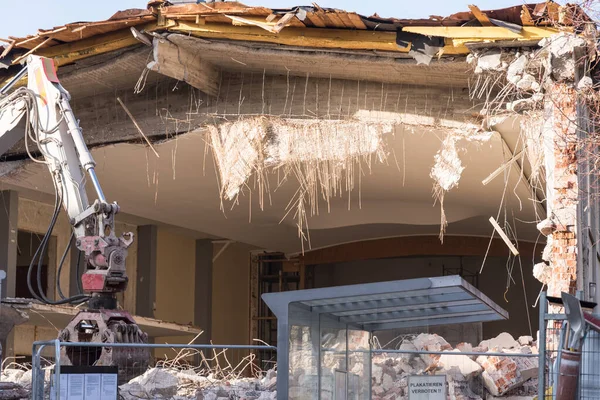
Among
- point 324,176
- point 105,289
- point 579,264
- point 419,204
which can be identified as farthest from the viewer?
point 419,204

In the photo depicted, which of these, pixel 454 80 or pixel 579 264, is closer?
pixel 579 264

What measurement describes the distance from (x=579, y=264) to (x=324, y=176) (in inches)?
167

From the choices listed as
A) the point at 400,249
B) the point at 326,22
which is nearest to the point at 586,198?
the point at 326,22

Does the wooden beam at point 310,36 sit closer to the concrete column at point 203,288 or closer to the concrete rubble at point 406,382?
the concrete rubble at point 406,382

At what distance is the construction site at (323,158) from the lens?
9211mm

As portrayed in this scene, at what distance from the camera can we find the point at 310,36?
13133 mm

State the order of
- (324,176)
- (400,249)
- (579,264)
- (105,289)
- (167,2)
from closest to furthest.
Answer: (579,264)
(105,289)
(167,2)
(324,176)
(400,249)

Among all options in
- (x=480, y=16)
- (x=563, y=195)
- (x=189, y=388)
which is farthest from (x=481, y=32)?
(x=189, y=388)

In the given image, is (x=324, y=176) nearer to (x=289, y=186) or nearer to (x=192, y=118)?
(x=192, y=118)

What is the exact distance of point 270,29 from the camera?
1269 cm

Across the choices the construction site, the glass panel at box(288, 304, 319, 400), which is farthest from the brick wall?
the glass panel at box(288, 304, 319, 400)

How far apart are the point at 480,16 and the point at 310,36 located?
238cm

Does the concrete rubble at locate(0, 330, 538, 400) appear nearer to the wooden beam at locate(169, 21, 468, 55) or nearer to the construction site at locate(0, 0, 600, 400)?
the construction site at locate(0, 0, 600, 400)

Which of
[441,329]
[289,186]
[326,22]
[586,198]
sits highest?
[326,22]
